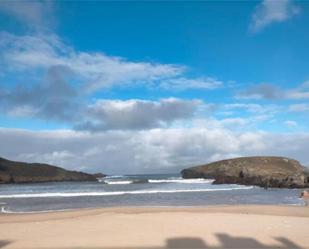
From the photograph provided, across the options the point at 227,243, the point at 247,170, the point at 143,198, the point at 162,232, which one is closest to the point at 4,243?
the point at 162,232

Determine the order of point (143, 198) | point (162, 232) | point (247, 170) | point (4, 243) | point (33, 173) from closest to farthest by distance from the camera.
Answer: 1. point (4, 243)
2. point (162, 232)
3. point (143, 198)
4. point (247, 170)
5. point (33, 173)

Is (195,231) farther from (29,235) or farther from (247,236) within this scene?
(29,235)

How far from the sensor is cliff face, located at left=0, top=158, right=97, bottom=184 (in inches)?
4159

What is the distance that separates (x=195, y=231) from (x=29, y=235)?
4926mm

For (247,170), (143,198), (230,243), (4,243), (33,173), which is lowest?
(230,243)

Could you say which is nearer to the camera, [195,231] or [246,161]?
[195,231]

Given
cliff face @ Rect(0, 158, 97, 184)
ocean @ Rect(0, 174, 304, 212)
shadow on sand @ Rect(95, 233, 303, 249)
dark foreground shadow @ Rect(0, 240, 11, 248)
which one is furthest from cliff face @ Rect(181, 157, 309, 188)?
dark foreground shadow @ Rect(0, 240, 11, 248)

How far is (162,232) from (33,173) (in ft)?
348

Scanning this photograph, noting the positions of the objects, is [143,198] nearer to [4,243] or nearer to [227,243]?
[4,243]

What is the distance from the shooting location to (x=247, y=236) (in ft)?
40.5

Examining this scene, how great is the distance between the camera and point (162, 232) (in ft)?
43.3

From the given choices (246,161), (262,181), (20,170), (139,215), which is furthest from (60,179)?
(139,215)

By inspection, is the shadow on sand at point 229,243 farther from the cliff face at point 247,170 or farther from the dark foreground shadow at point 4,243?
the cliff face at point 247,170

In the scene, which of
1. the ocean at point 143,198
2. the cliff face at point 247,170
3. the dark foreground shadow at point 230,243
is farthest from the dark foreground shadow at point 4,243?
the cliff face at point 247,170
